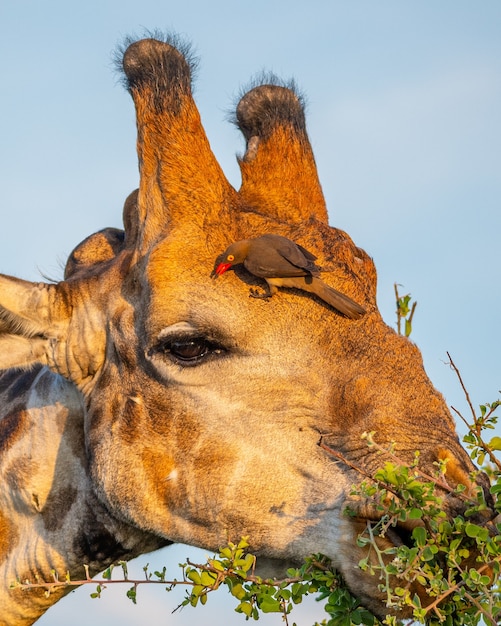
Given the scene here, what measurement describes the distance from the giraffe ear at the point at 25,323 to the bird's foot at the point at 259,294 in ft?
4.01

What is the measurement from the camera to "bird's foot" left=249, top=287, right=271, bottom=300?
4.73 metres

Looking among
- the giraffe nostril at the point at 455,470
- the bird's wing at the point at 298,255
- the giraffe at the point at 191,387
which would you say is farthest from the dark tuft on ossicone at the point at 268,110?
the giraffe nostril at the point at 455,470

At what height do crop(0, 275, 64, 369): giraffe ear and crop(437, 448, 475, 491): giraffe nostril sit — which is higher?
crop(0, 275, 64, 369): giraffe ear

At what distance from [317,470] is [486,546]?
1.02 meters

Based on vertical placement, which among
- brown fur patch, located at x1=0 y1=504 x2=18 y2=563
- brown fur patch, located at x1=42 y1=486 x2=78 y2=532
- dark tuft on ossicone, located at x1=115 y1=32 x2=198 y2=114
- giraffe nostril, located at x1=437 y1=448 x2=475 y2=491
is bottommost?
brown fur patch, located at x1=0 y1=504 x2=18 y2=563

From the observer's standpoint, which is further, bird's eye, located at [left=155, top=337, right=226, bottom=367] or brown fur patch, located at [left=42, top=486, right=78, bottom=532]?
brown fur patch, located at [left=42, top=486, right=78, bottom=532]

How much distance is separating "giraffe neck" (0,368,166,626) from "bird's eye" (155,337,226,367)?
87 cm

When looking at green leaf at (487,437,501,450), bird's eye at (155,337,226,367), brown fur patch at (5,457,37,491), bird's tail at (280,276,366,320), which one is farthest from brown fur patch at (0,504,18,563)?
green leaf at (487,437,501,450)

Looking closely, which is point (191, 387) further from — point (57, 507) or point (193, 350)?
point (57, 507)

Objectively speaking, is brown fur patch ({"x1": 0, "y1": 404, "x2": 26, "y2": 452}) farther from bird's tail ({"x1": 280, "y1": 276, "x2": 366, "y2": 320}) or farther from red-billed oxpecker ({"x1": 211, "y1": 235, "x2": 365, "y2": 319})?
bird's tail ({"x1": 280, "y1": 276, "x2": 366, "y2": 320})

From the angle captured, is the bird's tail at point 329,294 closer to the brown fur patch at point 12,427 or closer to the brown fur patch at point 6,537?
the brown fur patch at point 12,427

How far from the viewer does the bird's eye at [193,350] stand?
4762 mm

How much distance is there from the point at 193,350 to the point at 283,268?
0.62 m

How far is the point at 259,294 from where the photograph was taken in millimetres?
4746
